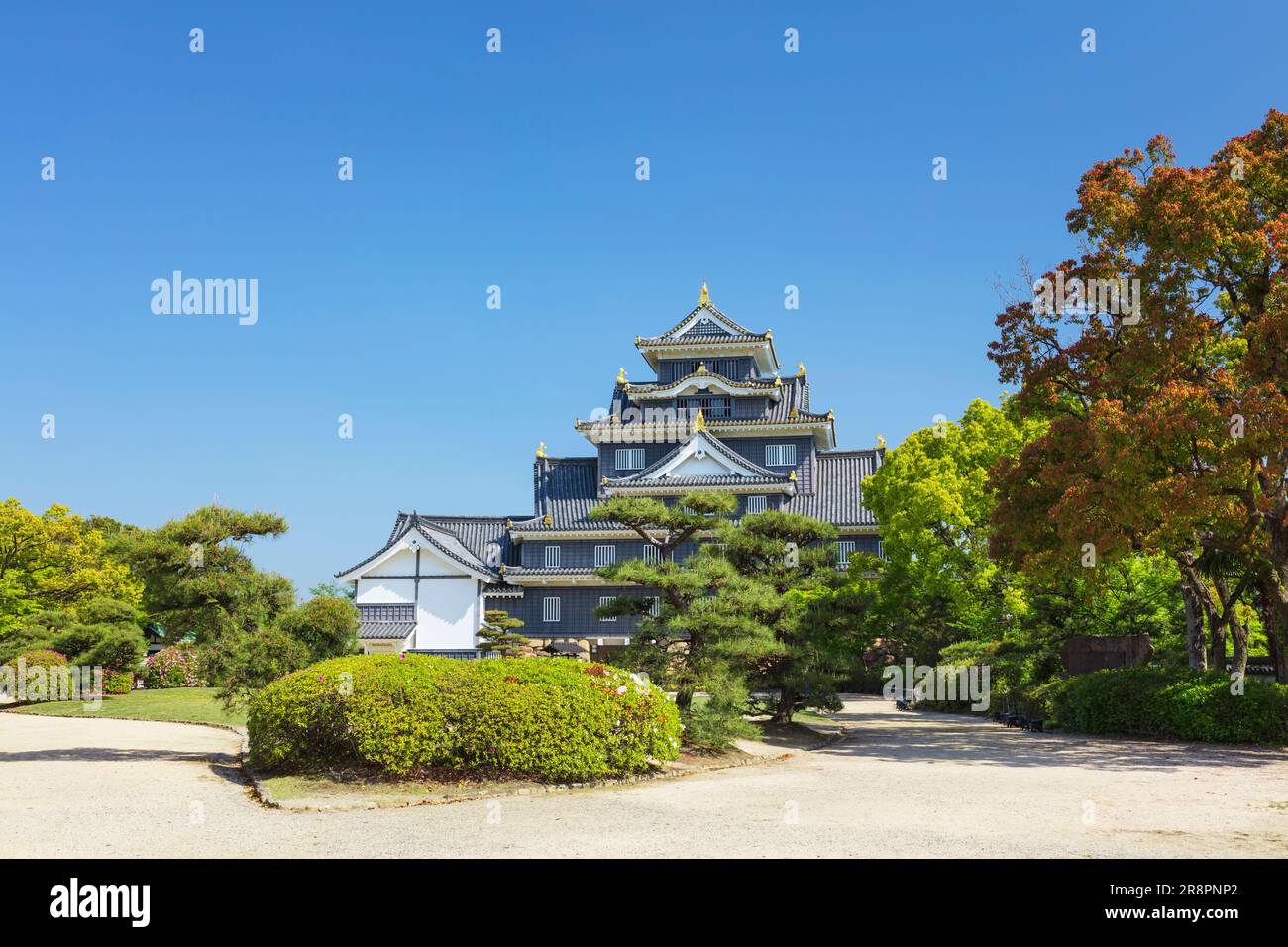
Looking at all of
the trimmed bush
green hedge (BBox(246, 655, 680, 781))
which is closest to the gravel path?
green hedge (BBox(246, 655, 680, 781))

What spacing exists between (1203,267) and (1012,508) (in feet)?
18.1

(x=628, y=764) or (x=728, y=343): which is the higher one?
(x=728, y=343)

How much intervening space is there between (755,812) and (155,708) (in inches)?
846

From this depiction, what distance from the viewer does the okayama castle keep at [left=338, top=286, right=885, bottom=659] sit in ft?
135

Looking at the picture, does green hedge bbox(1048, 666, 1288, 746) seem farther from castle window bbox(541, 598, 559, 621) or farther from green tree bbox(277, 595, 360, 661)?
castle window bbox(541, 598, 559, 621)

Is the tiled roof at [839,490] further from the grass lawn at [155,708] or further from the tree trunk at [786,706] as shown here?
the grass lawn at [155,708]

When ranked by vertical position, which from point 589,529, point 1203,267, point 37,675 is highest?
point 1203,267

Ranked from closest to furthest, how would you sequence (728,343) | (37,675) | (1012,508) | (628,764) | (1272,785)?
(1272,785) → (628,764) → (1012,508) → (37,675) → (728,343)

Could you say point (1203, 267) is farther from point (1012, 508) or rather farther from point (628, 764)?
point (628, 764)

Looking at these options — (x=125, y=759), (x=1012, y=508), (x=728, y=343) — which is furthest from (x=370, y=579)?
(x=1012, y=508)

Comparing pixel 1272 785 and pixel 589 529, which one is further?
pixel 589 529

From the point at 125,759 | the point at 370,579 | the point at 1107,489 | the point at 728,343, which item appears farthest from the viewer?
the point at 728,343

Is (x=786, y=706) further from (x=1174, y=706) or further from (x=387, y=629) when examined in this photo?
(x=387, y=629)

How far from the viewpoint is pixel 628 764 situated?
43.0ft
